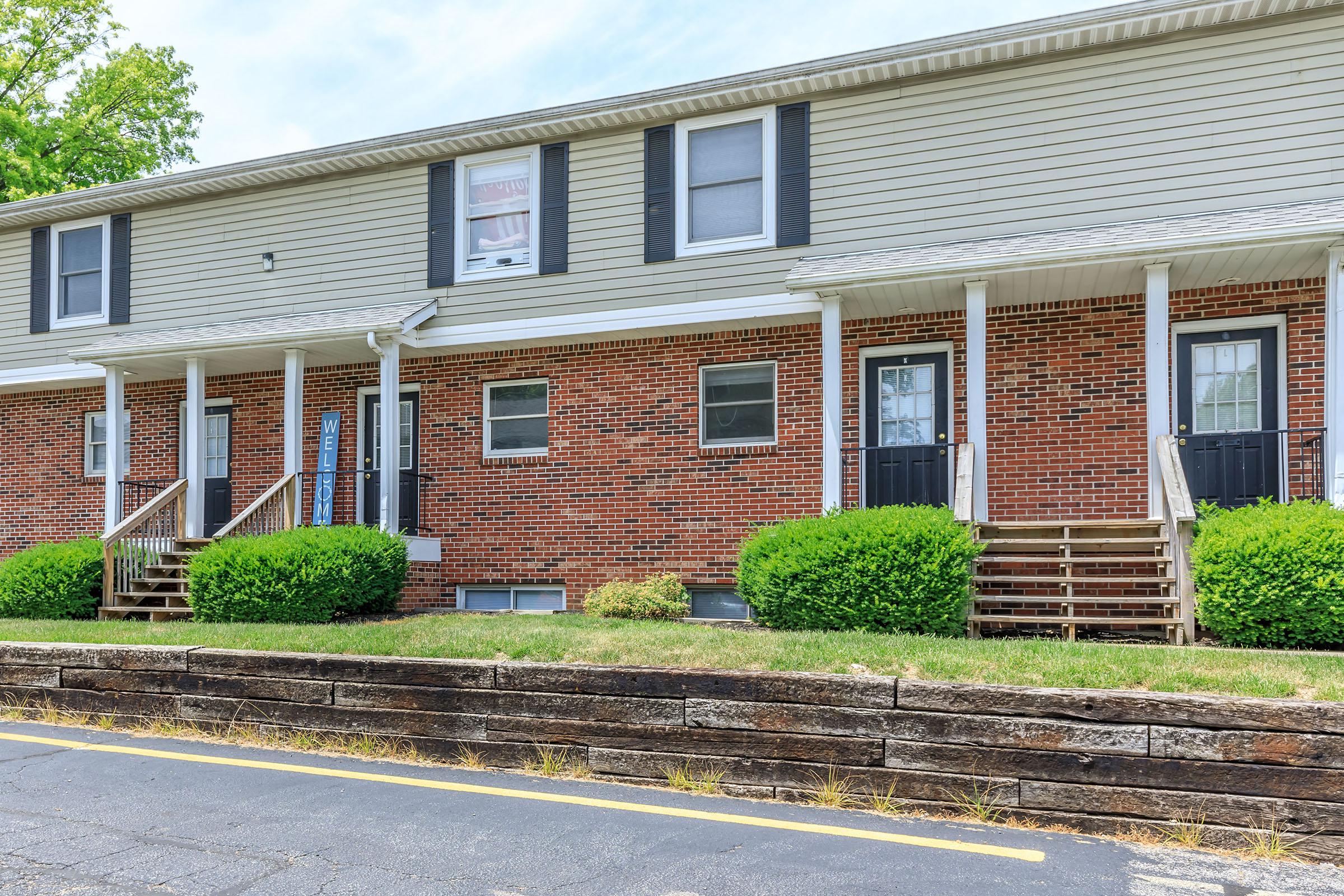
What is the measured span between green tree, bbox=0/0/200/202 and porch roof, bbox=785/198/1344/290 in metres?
19.4

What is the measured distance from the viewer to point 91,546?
38.7 ft

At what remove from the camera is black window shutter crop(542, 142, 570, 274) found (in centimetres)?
1222

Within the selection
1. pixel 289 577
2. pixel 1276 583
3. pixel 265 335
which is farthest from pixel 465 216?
pixel 1276 583

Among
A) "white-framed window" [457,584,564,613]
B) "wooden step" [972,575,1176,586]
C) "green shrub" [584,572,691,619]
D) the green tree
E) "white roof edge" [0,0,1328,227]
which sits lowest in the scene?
"white-framed window" [457,584,564,613]

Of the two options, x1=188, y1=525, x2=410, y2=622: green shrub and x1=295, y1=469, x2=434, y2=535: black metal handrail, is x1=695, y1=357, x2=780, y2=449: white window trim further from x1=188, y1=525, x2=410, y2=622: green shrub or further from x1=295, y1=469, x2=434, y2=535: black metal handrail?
x1=188, y1=525, x2=410, y2=622: green shrub

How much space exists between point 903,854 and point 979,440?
5.70m

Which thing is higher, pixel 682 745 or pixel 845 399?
pixel 845 399

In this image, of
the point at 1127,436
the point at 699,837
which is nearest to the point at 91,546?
the point at 699,837

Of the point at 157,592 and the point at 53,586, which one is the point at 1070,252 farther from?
the point at 53,586

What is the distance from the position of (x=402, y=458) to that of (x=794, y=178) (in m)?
6.25

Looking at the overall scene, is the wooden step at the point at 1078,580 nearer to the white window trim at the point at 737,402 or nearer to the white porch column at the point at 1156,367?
the white porch column at the point at 1156,367

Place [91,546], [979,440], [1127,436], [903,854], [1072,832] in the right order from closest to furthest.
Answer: [903,854], [1072,832], [979,440], [1127,436], [91,546]

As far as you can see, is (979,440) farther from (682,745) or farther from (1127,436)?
(682,745)

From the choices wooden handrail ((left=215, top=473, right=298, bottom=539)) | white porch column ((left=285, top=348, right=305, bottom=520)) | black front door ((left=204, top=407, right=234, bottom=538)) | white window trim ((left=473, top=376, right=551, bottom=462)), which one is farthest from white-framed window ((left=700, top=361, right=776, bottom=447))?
black front door ((left=204, top=407, right=234, bottom=538))
